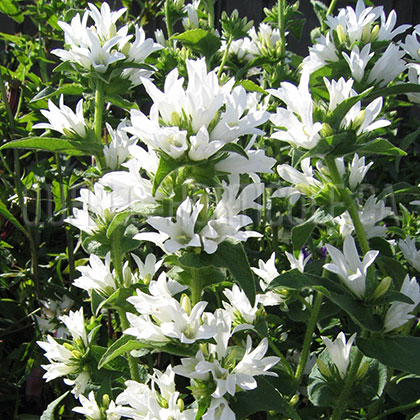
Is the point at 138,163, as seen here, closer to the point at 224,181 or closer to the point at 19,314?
the point at 224,181

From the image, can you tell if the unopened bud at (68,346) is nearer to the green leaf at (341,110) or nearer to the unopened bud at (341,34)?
the green leaf at (341,110)

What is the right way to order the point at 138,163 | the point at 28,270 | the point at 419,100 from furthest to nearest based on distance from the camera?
the point at 28,270, the point at 419,100, the point at 138,163

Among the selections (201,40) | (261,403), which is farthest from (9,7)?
(261,403)

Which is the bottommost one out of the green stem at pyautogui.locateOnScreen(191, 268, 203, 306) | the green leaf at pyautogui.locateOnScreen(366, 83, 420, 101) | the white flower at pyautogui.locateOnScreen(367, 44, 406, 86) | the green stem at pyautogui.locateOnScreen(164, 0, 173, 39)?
the green stem at pyautogui.locateOnScreen(191, 268, 203, 306)

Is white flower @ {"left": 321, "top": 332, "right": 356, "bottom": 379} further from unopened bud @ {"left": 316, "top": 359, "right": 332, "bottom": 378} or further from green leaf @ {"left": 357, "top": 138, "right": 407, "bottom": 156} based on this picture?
green leaf @ {"left": 357, "top": 138, "right": 407, "bottom": 156}

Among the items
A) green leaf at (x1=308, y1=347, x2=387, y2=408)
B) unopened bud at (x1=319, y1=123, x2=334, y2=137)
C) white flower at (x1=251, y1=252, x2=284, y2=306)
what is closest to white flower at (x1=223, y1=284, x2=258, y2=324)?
white flower at (x1=251, y1=252, x2=284, y2=306)

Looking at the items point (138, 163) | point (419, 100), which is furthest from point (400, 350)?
point (419, 100)

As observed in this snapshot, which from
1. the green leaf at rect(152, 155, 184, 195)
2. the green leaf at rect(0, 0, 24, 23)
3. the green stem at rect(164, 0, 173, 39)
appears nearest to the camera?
the green leaf at rect(152, 155, 184, 195)

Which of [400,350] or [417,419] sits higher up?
[400,350]
